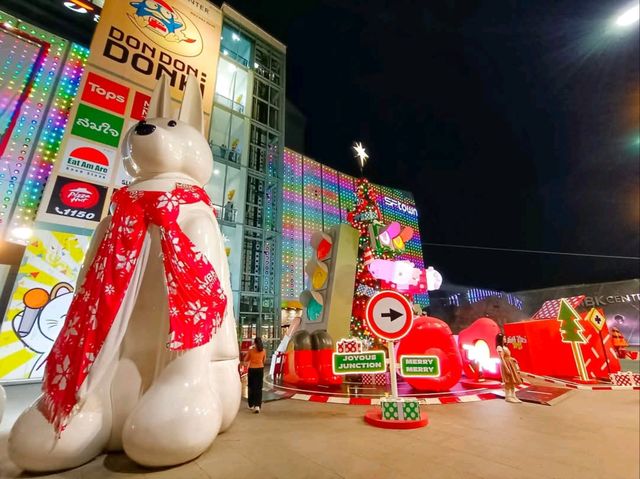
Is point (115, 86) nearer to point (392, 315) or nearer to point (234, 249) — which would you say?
point (234, 249)

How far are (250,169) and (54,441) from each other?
1199 centimetres

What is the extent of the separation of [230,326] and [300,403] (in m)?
2.84

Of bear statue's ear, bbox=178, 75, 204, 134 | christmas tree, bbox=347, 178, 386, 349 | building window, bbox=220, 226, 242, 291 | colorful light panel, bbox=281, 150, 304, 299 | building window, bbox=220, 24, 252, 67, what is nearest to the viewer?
bear statue's ear, bbox=178, 75, 204, 134

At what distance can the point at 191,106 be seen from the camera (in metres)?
3.61

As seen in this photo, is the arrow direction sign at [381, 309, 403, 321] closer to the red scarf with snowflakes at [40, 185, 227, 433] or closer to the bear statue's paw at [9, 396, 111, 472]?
the red scarf with snowflakes at [40, 185, 227, 433]

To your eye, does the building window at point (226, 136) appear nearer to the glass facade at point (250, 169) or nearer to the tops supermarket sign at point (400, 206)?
the glass facade at point (250, 169)

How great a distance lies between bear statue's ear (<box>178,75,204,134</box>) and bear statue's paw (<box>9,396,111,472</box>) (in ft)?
9.79

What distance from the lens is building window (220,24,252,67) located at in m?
13.1

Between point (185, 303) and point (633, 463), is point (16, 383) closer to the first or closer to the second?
point (185, 303)

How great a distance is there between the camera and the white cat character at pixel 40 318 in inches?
231

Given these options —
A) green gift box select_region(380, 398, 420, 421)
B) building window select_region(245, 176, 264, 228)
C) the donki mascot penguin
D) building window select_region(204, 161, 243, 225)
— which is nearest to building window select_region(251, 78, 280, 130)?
building window select_region(245, 176, 264, 228)

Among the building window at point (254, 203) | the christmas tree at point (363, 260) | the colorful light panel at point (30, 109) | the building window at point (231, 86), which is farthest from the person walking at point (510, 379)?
the building window at point (231, 86)

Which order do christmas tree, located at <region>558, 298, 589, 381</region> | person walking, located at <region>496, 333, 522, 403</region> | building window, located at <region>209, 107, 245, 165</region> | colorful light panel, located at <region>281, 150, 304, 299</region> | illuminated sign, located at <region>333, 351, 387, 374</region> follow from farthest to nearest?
colorful light panel, located at <region>281, 150, 304, 299</region>
building window, located at <region>209, 107, 245, 165</region>
christmas tree, located at <region>558, 298, 589, 381</region>
person walking, located at <region>496, 333, 522, 403</region>
illuminated sign, located at <region>333, 351, 387, 374</region>

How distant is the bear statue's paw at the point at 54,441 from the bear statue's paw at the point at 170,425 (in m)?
0.31
